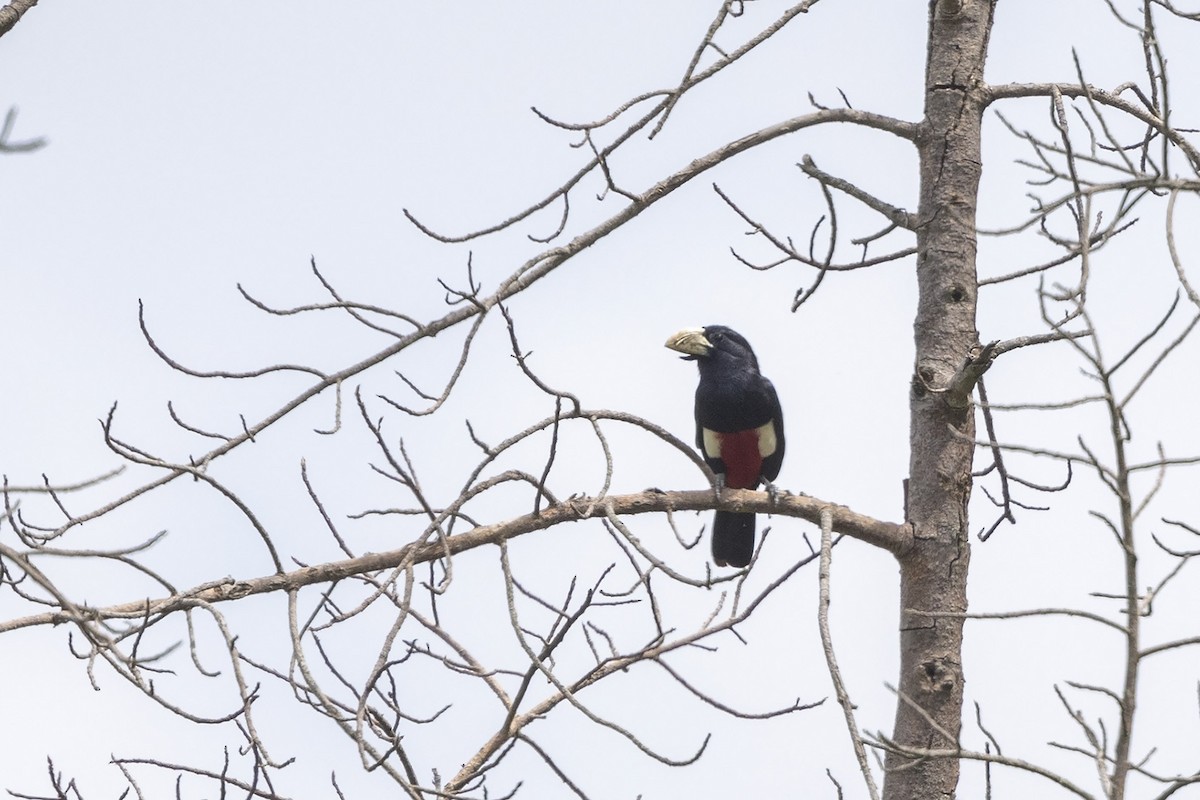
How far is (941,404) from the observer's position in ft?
14.5

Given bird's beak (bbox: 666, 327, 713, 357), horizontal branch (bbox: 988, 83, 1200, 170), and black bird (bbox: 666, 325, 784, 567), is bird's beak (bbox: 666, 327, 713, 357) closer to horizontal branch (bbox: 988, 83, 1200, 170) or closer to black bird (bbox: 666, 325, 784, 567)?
black bird (bbox: 666, 325, 784, 567)

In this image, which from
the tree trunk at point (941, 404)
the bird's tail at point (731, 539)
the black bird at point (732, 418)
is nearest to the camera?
the tree trunk at point (941, 404)

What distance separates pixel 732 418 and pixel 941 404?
6.51 ft

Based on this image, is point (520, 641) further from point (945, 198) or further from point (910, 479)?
point (945, 198)

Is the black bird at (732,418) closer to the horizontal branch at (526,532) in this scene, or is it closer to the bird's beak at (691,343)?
the bird's beak at (691,343)

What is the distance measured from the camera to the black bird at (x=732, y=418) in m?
6.37

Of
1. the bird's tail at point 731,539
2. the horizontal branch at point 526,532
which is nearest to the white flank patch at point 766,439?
the bird's tail at point 731,539

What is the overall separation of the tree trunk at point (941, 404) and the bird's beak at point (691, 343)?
1.92 meters

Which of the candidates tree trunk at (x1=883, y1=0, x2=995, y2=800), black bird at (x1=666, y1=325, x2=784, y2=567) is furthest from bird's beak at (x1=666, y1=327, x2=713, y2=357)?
tree trunk at (x1=883, y1=0, x2=995, y2=800)

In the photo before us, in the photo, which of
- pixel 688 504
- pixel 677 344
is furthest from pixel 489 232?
pixel 677 344

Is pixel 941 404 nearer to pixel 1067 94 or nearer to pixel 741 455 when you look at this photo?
pixel 1067 94

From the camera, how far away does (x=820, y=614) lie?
3578mm

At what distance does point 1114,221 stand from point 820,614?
1.19 metres

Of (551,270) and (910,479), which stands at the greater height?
(551,270)
